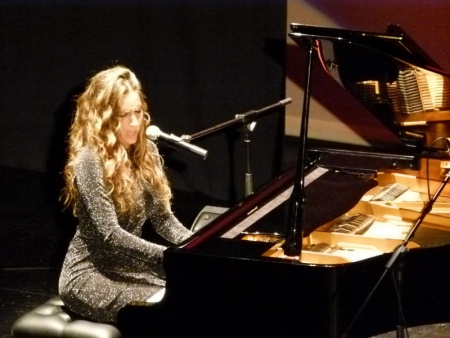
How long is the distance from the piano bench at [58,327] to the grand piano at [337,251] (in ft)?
0.56

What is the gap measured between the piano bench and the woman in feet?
0.28

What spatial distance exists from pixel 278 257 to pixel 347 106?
9.26 feet

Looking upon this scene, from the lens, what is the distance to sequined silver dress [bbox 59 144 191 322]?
3.44m

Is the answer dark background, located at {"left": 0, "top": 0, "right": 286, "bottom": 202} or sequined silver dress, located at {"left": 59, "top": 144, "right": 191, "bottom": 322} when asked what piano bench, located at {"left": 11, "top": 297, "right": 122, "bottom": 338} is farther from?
dark background, located at {"left": 0, "top": 0, "right": 286, "bottom": 202}

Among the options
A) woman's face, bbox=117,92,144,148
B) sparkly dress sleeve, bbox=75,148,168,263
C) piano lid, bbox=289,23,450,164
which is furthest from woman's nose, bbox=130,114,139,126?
piano lid, bbox=289,23,450,164

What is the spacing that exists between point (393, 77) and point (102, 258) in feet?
4.40

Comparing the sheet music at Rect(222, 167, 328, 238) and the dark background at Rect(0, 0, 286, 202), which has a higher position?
the dark background at Rect(0, 0, 286, 202)

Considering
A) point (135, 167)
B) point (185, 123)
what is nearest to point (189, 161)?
point (185, 123)

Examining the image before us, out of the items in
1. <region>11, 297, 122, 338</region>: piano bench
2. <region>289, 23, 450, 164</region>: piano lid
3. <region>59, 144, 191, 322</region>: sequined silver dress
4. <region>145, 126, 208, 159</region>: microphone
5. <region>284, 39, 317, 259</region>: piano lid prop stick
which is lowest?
<region>11, 297, 122, 338</region>: piano bench

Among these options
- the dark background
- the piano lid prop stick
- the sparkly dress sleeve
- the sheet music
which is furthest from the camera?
the dark background

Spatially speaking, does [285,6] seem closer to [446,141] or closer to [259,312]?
[446,141]

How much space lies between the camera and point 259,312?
292cm

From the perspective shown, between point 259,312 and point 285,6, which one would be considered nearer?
point 259,312

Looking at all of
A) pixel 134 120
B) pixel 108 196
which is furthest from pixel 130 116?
pixel 108 196
